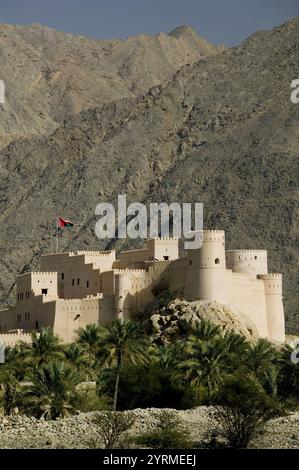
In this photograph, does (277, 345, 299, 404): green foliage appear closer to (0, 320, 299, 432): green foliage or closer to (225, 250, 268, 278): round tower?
(0, 320, 299, 432): green foliage

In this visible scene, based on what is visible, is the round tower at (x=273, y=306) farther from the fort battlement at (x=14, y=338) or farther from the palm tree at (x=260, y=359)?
the palm tree at (x=260, y=359)

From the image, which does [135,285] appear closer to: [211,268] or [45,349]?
[211,268]

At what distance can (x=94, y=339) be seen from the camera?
8819 centimetres

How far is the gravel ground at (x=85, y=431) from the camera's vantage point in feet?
205

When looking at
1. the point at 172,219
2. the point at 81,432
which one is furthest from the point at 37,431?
the point at 172,219

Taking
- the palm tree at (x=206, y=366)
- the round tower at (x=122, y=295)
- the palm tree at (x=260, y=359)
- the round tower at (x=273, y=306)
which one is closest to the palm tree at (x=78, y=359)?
the palm tree at (x=206, y=366)

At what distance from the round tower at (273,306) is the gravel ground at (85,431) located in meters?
32.2

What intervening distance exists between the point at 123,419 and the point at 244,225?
3736 inches

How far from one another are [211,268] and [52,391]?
27.5 metres

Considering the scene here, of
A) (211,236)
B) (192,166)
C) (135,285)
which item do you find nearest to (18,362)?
(211,236)

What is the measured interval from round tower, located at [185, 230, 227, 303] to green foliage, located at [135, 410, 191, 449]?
32.0 m

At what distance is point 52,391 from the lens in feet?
235

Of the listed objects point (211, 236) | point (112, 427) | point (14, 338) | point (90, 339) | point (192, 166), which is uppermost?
point (192, 166)

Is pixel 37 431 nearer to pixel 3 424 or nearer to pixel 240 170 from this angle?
pixel 3 424
